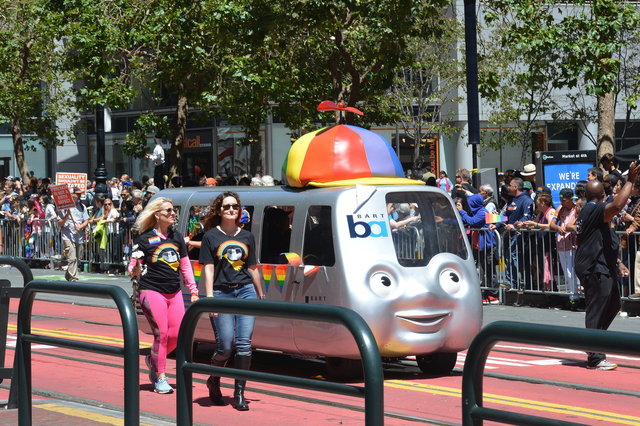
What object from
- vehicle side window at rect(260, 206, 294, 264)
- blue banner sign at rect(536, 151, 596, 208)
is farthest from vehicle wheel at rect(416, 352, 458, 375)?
blue banner sign at rect(536, 151, 596, 208)

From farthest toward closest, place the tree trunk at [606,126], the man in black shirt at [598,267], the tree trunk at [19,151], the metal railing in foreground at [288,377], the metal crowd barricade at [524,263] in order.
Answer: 1. the tree trunk at [19,151]
2. the tree trunk at [606,126]
3. the metal crowd barricade at [524,263]
4. the man in black shirt at [598,267]
5. the metal railing in foreground at [288,377]

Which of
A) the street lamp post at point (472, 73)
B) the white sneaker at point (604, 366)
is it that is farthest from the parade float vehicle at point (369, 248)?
the street lamp post at point (472, 73)

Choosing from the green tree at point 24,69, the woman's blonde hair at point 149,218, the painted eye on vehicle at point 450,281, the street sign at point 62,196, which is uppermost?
the green tree at point 24,69

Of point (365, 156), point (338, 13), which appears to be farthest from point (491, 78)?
point (365, 156)

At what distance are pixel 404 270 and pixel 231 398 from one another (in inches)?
161

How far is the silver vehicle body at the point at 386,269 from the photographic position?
9922mm

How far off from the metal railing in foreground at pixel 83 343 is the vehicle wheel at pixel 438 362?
464 cm

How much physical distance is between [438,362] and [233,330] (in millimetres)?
4318

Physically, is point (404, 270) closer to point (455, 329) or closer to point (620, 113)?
point (455, 329)

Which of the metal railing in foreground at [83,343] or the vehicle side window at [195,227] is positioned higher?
the vehicle side window at [195,227]

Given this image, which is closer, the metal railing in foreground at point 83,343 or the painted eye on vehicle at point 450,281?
the metal railing in foreground at point 83,343

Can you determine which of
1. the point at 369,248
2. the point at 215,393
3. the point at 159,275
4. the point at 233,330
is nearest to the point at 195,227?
the point at 159,275

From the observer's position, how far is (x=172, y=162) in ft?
83.0

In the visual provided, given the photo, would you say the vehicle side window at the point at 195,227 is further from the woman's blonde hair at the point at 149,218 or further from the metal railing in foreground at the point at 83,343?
the metal railing in foreground at the point at 83,343
